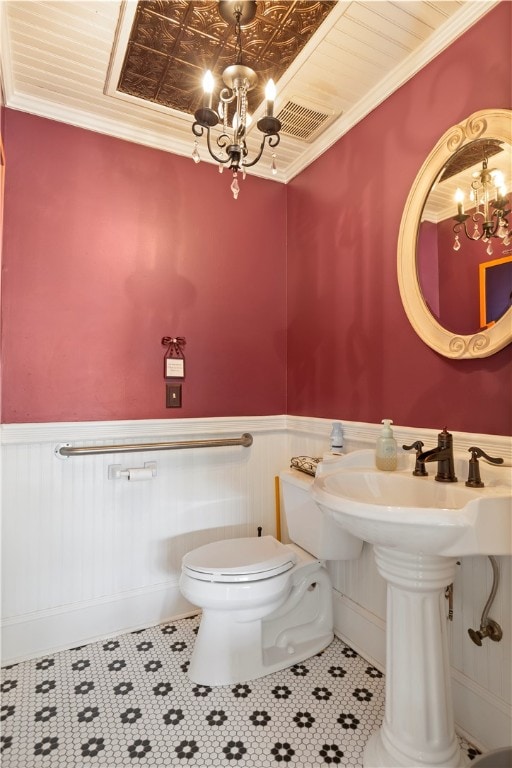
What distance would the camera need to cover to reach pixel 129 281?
2033mm

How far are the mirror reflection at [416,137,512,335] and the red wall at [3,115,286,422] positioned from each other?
A: 3.50ft

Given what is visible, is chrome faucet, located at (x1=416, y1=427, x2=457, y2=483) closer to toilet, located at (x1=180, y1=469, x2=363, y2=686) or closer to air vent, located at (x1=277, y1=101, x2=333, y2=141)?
toilet, located at (x1=180, y1=469, x2=363, y2=686)

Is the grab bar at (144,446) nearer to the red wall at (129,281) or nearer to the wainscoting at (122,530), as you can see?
the wainscoting at (122,530)

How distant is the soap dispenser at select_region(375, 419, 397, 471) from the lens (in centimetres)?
146

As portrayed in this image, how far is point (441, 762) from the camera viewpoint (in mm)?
1149

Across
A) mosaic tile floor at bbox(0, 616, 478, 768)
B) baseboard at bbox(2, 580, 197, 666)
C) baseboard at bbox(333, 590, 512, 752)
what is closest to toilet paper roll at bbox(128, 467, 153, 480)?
baseboard at bbox(2, 580, 197, 666)

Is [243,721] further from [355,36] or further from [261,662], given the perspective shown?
[355,36]

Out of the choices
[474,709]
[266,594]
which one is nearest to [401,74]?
[266,594]

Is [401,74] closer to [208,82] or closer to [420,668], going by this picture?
[208,82]

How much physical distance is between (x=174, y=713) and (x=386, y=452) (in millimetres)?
1244

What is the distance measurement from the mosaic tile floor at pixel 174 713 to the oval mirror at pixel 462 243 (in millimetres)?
1391

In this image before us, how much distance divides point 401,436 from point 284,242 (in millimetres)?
1441

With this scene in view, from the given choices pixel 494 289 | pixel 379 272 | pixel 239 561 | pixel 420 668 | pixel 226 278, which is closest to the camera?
pixel 420 668

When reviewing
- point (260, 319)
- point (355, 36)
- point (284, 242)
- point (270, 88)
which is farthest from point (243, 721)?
point (355, 36)
